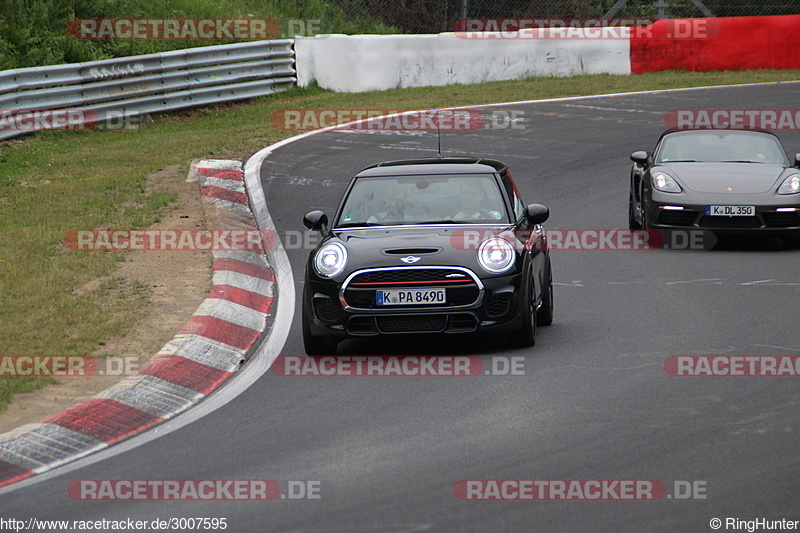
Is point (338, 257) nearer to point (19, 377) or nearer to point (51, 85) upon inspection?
point (19, 377)

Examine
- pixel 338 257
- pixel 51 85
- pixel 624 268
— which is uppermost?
pixel 51 85

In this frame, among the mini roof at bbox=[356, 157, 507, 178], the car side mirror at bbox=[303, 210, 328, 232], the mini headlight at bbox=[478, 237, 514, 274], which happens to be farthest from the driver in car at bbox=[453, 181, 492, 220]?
the car side mirror at bbox=[303, 210, 328, 232]

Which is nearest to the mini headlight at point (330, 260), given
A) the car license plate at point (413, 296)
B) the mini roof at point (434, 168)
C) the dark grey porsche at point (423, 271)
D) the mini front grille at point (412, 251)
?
the dark grey porsche at point (423, 271)

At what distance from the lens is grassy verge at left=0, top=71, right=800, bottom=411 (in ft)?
28.9

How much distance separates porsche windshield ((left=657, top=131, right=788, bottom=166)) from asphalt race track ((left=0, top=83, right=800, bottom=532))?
2.60 metres

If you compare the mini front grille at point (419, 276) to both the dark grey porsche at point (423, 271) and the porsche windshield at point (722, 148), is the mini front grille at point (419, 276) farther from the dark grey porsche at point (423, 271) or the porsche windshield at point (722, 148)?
the porsche windshield at point (722, 148)

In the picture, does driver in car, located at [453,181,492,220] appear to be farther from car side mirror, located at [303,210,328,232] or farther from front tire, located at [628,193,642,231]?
front tire, located at [628,193,642,231]

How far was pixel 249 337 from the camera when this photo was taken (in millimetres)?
8859

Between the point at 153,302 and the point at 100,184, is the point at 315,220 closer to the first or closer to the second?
the point at 153,302

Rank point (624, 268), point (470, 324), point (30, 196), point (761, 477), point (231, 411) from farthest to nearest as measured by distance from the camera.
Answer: point (30, 196) < point (624, 268) < point (470, 324) < point (231, 411) < point (761, 477)

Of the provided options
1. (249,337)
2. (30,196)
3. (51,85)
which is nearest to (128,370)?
(249,337)

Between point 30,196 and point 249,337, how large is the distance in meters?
6.42

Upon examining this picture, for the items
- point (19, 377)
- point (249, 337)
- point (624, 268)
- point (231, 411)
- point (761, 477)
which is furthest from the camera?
point (624, 268)

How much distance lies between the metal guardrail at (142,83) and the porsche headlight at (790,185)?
38.4 feet
